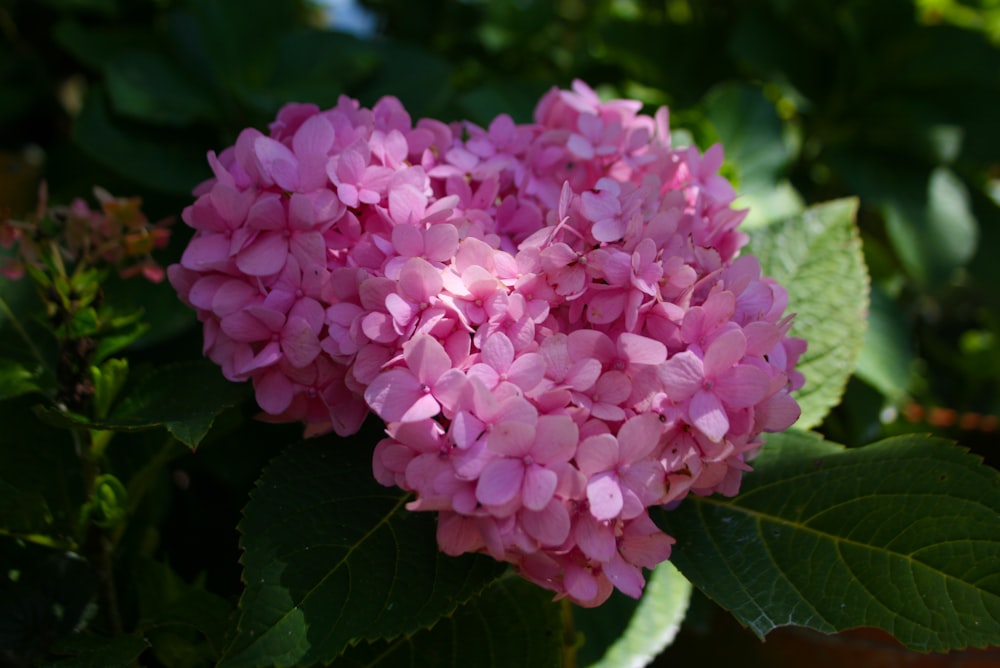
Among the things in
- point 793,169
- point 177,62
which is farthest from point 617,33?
point 177,62

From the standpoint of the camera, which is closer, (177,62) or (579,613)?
(579,613)

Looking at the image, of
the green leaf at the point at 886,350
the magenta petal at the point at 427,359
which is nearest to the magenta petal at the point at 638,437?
the magenta petal at the point at 427,359

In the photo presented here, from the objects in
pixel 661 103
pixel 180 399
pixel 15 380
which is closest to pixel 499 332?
pixel 180 399

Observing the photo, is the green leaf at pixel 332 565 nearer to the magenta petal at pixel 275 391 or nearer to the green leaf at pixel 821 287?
the magenta petal at pixel 275 391

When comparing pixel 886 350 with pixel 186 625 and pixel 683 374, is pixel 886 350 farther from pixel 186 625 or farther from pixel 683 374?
pixel 186 625

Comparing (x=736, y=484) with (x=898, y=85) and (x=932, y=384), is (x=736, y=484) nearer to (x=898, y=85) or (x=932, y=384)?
(x=898, y=85)

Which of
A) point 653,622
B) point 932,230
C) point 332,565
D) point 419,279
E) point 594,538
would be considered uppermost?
point 419,279

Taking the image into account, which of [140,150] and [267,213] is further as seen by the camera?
[140,150]
